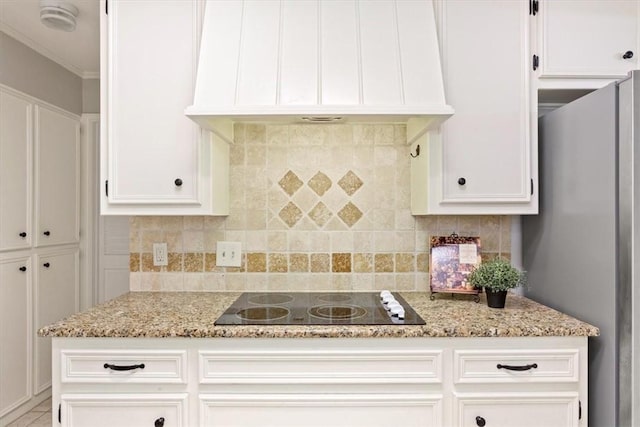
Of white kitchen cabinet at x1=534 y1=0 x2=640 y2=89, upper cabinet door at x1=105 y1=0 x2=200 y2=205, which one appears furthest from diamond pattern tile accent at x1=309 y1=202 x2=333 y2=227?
white kitchen cabinet at x1=534 y1=0 x2=640 y2=89

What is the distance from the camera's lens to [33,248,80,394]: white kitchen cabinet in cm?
271

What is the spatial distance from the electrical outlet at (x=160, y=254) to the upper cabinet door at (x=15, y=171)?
1145mm

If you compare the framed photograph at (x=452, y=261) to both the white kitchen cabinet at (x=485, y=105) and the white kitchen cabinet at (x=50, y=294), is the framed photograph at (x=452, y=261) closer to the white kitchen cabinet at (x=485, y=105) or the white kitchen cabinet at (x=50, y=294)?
the white kitchen cabinet at (x=485, y=105)

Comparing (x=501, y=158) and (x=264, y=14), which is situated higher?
(x=264, y=14)

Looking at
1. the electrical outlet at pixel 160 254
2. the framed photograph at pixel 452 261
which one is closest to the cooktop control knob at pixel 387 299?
the framed photograph at pixel 452 261

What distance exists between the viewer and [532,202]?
173 centimetres

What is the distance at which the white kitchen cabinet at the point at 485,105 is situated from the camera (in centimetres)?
171

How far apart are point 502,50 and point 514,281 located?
102cm

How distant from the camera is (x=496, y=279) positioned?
164cm

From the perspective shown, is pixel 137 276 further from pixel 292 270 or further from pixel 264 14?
pixel 264 14

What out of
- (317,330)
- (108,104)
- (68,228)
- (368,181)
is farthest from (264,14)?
(68,228)

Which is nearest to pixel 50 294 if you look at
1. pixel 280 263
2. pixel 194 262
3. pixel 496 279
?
pixel 194 262

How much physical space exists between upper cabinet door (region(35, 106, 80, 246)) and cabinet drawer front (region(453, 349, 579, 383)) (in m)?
2.84

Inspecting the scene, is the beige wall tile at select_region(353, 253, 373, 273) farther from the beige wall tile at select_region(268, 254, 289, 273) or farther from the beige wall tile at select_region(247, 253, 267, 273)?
the beige wall tile at select_region(247, 253, 267, 273)
